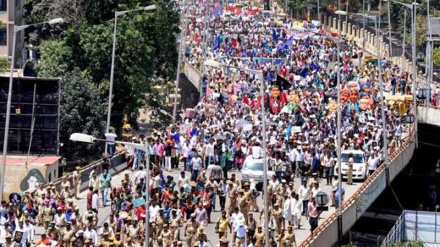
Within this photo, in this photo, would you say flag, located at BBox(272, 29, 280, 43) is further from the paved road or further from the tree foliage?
the paved road

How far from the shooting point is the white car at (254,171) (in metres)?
53.0

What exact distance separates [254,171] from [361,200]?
13.5ft

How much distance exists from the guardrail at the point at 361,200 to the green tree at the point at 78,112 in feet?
46.7

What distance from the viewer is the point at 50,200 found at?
4712cm

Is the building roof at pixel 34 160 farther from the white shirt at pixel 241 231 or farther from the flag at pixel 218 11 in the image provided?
the flag at pixel 218 11

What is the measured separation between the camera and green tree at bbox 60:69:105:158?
72000mm

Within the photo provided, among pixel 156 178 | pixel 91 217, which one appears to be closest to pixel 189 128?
pixel 156 178

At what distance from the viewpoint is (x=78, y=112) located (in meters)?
72.7

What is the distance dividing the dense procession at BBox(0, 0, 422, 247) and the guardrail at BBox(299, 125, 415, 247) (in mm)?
471

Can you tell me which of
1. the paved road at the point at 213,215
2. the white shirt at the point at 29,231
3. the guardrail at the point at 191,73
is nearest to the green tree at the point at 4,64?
the guardrail at the point at 191,73

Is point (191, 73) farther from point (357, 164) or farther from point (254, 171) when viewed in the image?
point (254, 171)

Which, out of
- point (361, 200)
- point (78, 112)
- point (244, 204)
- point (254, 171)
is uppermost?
point (78, 112)

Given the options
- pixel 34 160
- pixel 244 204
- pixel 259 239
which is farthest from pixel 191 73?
pixel 259 239

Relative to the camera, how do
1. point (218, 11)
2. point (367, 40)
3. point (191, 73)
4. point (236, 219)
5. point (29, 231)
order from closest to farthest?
point (29, 231) < point (236, 219) < point (191, 73) < point (367, 40) < point (218, 11)
